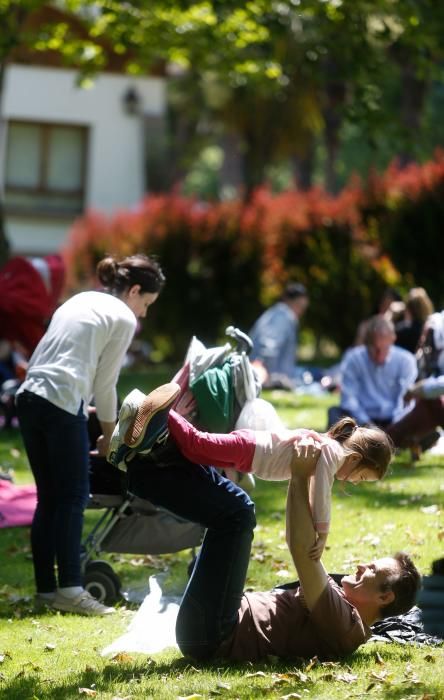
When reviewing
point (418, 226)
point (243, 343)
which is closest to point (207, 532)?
point (243, 343)

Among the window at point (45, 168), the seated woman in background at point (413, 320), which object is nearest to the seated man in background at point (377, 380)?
the seated woman in background at point (413, 320)

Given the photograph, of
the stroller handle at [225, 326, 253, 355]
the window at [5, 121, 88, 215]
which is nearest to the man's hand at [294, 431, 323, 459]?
the stroller handle at [225, 326, 253, 355]

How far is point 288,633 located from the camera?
5.50 m

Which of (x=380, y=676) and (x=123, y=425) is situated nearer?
(x=380, y=676)

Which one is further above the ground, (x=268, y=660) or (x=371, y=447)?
(x=371, y=447)

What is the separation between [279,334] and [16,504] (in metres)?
7.48

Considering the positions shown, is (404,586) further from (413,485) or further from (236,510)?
(413,485)

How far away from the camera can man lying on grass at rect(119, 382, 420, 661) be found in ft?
17.6

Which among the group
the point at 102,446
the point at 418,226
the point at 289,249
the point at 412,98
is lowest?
the point at 102,446

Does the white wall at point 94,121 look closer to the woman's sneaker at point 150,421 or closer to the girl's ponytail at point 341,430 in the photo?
the girl's ponytail at point 341,430

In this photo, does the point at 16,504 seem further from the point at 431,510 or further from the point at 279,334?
the point at 279,334

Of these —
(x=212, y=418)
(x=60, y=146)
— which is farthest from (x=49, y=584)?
(x=60, y=146)

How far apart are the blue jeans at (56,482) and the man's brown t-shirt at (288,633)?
4.42 ft

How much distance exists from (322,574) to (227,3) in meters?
9.45
